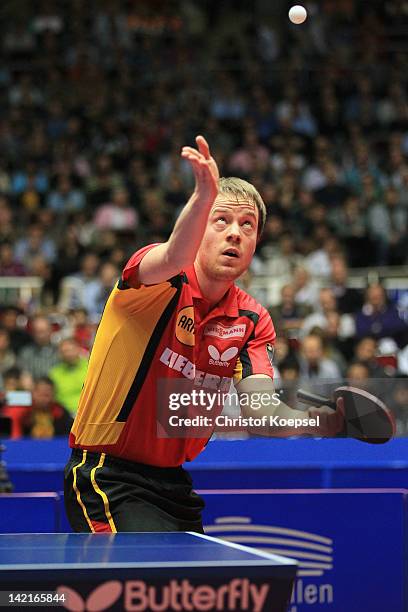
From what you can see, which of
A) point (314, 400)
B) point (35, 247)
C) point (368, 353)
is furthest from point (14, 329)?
point (314, 400)

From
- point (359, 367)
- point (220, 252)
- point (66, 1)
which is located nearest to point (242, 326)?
point (220, 252)

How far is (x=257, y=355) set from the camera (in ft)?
13.0

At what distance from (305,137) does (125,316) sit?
11508 millimetres

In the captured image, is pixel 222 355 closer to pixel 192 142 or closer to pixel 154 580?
pixel 154 580

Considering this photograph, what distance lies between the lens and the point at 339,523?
509cm

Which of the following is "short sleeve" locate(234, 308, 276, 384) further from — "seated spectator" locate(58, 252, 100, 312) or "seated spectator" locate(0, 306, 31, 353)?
"seated spectator" locate(58, 252, 100, 312)

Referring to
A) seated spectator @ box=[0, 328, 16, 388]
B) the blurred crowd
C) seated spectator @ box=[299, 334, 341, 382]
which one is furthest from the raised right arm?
seated spectator @ box=[0, 328, 16, 388]

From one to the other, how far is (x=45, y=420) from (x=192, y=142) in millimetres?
7520

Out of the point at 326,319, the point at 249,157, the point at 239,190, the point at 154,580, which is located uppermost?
the point at 249,157

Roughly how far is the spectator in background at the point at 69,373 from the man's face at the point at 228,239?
5980 mm

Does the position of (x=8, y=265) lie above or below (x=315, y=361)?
above

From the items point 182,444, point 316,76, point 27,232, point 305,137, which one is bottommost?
point 182,444

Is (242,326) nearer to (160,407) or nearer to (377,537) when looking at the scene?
(160,407)

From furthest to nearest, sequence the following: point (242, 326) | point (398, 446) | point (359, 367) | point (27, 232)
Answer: point (27, 232), point (359, 367), point (398, 446), point (242, 326)
